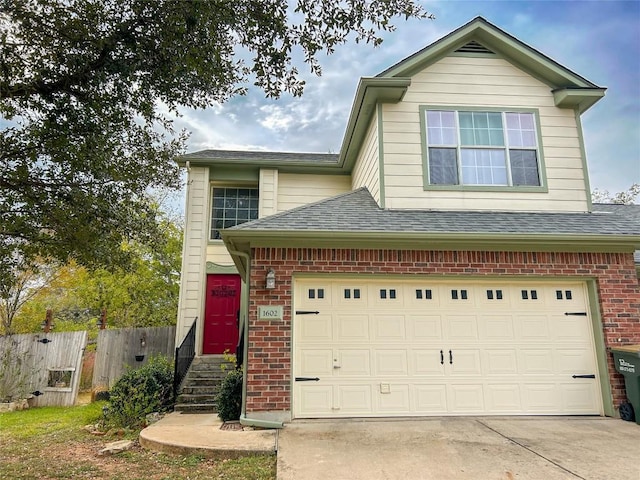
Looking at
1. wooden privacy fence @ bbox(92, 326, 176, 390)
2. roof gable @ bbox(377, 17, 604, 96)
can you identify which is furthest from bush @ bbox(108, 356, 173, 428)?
roof gable @ bbox(377, 17, 604, 96)

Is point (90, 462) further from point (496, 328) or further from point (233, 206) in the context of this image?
point (233, 206)

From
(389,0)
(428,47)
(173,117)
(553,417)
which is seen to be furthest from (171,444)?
(428,47)

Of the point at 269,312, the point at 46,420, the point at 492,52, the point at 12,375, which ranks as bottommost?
the point at 46,420

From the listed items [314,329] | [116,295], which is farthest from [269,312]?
[116,295]

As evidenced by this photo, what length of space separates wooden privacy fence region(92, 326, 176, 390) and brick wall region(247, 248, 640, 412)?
18.6 ft

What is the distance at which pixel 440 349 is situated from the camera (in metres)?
6.02

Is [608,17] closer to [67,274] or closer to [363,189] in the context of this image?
[363,189]

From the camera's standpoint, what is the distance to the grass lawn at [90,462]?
3979 mm

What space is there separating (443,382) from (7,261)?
6.90 metres

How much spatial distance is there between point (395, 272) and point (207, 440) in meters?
3.44

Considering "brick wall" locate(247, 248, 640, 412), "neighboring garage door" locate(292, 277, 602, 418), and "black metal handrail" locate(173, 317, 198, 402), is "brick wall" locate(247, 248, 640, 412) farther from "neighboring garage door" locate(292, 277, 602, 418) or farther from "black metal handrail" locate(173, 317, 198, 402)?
"black metal handrail" locate(173, 317, 198, 402)

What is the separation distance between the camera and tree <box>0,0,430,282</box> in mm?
4660

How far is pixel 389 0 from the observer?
4621 mm

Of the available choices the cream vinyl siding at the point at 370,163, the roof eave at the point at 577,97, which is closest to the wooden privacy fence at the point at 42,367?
the cream vinyl siding at the point at 370,163
